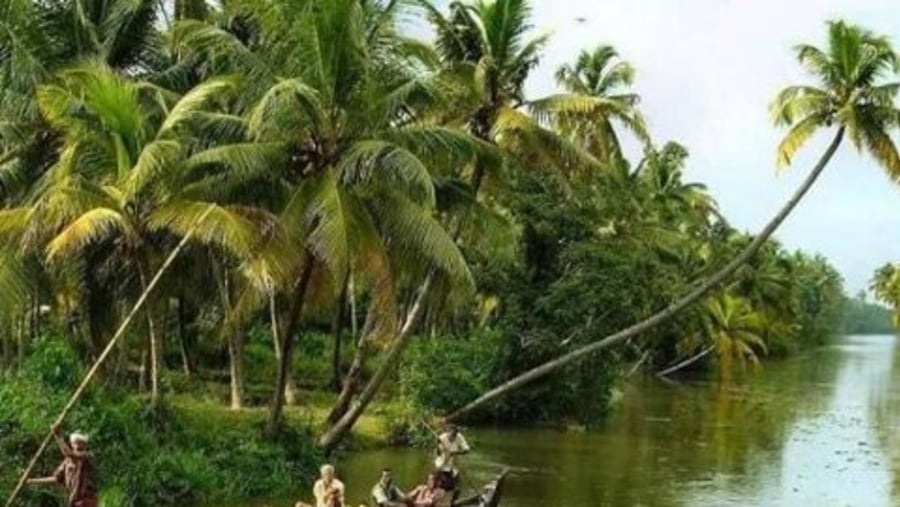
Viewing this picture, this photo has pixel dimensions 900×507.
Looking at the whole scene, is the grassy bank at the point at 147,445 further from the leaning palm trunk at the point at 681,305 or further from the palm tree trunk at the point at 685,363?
the palm tree trunk at the point at 685,363

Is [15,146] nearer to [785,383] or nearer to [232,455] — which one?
[232,455]

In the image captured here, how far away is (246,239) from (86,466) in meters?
4.21

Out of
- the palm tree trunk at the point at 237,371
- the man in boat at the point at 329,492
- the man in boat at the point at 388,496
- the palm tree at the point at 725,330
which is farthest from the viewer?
the palm tree at the point at 725,330

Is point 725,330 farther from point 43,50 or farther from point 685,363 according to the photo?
point 43,50

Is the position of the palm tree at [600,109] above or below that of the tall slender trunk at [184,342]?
above

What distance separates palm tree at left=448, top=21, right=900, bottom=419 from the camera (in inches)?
950

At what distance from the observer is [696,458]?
27.1m

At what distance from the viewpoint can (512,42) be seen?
23234mm

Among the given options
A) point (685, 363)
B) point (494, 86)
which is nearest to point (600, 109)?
point (494, 86)

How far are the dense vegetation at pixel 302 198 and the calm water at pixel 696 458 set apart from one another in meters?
1.68

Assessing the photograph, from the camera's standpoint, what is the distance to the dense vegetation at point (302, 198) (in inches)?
669

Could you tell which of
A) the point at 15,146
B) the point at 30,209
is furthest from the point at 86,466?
the point at 15,146

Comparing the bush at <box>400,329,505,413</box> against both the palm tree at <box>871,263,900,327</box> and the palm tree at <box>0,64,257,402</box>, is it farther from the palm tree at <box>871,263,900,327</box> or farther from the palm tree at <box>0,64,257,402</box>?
the palm tree at <box>871,263,900,327</box>

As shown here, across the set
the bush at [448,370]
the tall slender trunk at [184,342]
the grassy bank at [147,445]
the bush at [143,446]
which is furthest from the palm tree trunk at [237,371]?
the bush at [448,370]
